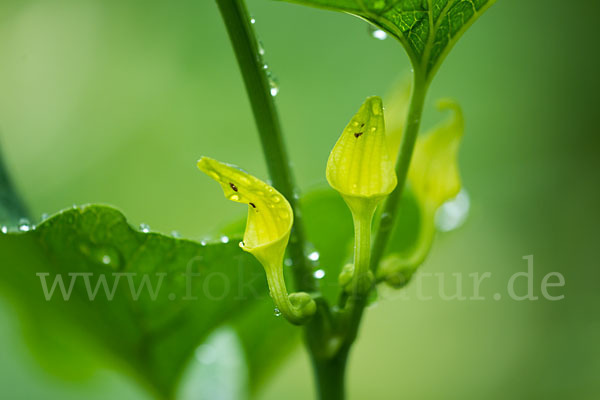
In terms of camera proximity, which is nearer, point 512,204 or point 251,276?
point 251,276

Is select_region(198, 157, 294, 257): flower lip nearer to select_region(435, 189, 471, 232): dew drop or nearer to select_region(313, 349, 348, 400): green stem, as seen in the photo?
select_region(313, 349, 348, 400): green stem

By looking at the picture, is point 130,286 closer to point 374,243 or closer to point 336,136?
point 374,243

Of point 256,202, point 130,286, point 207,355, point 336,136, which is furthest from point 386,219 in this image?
point 336,136

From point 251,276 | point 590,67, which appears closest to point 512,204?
point 590,67

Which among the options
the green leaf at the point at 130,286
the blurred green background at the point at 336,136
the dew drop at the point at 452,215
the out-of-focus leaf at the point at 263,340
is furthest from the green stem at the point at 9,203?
the blurred green background at the point at 336,136

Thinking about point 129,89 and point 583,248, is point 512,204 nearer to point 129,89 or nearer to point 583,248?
point 583,248

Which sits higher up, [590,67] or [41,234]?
[590,67]

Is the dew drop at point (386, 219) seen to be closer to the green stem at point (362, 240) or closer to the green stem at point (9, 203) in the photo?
the green stem at point (362, 240)
